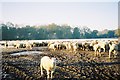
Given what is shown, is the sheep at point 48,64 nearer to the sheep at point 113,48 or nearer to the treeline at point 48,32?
the treeline at point 48,32

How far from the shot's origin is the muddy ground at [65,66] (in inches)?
133

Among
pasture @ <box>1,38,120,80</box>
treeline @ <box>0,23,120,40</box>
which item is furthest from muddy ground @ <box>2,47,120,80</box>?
treeline @ <box>0,23,120,40</box>

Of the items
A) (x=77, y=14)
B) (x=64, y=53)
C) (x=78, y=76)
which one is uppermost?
(x=77, y=14)

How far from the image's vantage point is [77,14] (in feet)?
11.2

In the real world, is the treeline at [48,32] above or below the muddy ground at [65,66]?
above

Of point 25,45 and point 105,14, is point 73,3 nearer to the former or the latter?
point 105,14

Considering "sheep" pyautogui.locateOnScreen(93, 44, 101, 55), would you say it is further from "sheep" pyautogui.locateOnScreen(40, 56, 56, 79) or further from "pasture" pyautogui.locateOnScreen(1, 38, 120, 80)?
"sheep" pyautogui.locateOnScreen(40, 56, 56, 79)

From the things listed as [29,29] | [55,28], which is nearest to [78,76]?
[55,28]

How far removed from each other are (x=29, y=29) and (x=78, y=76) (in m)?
1.00

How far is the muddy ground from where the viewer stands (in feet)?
11.1

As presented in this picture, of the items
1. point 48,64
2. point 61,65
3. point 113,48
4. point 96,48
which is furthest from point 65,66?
point 113,48

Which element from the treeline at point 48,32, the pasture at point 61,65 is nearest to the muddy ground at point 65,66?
the pasture at point 61,65

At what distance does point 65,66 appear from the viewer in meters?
3.45

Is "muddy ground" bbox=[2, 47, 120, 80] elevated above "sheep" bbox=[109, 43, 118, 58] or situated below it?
below
